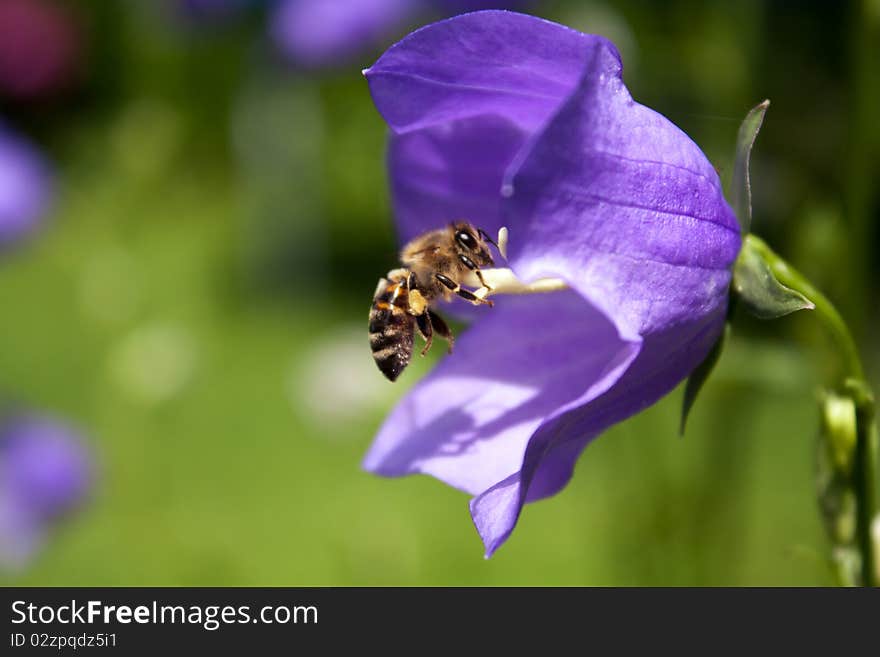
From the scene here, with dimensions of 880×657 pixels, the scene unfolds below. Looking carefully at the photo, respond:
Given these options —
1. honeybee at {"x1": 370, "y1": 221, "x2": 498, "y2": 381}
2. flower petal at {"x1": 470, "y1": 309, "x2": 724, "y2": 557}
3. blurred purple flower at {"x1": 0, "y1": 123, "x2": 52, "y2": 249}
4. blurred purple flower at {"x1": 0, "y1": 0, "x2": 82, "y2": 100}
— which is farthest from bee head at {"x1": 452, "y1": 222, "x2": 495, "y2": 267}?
blurred purple flower at {"x1": 0, "y1": 0, "x2": 82, "y2": 100}

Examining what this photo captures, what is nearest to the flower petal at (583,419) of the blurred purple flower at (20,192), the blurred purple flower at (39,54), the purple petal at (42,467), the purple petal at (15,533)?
the purple petal at (42,467)

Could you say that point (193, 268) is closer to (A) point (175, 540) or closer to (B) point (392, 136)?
(A) point (175, 540)

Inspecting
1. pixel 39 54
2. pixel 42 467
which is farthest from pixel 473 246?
pixel 39 54

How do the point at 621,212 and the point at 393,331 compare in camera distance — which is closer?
the point at 621,212

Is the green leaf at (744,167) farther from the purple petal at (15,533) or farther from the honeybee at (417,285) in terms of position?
the purple petal at (15,533)

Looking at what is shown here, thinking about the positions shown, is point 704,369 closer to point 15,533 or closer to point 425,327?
point 425,327

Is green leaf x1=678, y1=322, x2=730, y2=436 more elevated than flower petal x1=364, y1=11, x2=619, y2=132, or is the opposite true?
flower petal x1=364, y1=11, x2=619, y2=132

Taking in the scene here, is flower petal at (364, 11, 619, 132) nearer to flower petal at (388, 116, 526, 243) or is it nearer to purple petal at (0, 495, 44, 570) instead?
flower petal at (388, 116, 526, 243)

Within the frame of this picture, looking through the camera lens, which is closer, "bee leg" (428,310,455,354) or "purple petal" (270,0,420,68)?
"bee leg" (428,310,455,354)
